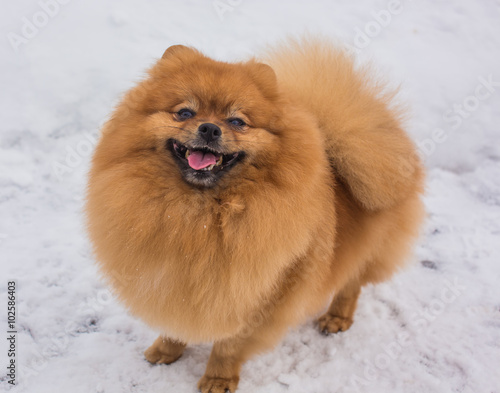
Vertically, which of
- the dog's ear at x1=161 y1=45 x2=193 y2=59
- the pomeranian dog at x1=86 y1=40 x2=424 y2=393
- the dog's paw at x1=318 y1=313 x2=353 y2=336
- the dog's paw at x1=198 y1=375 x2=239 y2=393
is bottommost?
the dog's paw at x1=198 y1=375 x2=239 y2=393

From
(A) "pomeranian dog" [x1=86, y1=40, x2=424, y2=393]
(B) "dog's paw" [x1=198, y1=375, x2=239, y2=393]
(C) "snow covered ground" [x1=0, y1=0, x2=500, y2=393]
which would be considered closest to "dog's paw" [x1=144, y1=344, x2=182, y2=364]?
(C) "snow covered ground" [x1=0, y1=0, x2=500, y2=393]

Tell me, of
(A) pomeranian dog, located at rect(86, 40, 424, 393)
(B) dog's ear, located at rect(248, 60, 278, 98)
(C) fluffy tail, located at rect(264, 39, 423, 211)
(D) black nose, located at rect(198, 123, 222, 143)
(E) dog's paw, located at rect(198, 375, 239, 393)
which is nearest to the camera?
(D) black nose, located at rect(198, 123, 222, 143)

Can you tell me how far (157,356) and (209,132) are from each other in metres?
1.82

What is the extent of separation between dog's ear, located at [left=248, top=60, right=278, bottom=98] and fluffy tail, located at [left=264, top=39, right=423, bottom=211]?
312 mm

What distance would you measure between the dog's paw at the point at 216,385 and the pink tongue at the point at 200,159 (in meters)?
1.60

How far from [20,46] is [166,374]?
446 cm

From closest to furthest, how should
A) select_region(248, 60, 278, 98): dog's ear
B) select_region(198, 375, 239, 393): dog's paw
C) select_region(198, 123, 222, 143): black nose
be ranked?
select_region(198, 123, 222, 143): black nose
select_region(248, 60, 278, 98): dog's ear
select_region(198, 375, 239, 393): dog's paw

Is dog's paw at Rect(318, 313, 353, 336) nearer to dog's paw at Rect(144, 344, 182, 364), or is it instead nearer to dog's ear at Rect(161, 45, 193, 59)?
dog's paw at Rect(144, 344, 182, 364)

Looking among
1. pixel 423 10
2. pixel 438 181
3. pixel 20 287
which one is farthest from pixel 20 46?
pixel 423 10

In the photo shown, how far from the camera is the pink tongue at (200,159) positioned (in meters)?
2.22

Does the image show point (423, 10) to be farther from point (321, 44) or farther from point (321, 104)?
point (321, 104)

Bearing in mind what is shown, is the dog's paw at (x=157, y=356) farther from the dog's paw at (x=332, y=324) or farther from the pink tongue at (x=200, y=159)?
the pink tongue at (x=200, y=159)

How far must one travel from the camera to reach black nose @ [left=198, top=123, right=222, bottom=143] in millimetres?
2148

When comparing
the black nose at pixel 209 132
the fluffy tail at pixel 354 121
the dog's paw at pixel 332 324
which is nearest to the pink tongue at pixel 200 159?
the black nose at pixel 209 132
